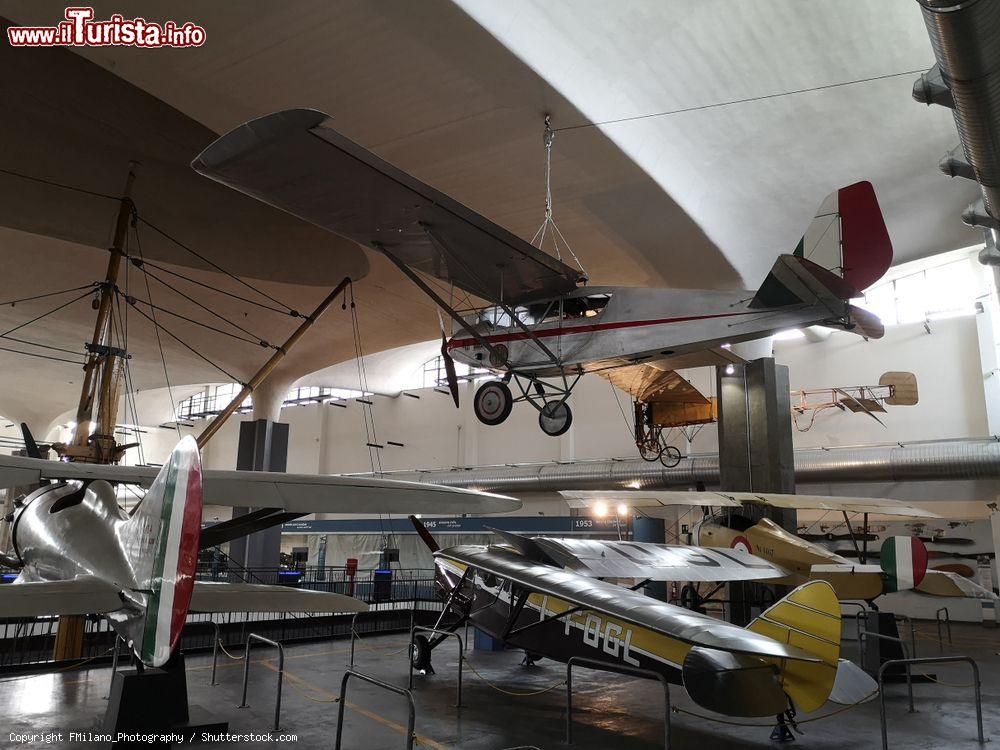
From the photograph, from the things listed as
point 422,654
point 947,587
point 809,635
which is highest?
point 809,635

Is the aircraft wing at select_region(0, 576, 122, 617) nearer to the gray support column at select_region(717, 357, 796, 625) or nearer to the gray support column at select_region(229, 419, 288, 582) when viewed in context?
the gray support column at select_region(717, 357, 796, 625)

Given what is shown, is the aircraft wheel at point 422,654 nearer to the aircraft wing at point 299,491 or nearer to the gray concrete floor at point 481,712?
the gray concrete floor at point 481,712

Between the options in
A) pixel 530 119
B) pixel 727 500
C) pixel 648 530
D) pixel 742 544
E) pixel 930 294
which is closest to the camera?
pixel 530 119

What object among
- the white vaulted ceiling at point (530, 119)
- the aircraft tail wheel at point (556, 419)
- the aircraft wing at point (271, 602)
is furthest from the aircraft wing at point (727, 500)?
the aircraft wing at point (271, 602)

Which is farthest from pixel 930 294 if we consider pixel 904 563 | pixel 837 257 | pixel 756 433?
pixel 837 257

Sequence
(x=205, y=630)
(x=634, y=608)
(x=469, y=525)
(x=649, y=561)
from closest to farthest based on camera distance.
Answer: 1. (x=634, y=608)
2. (x=649, y=561)
3. (x=205, y=630)
4. (x=469, y=525)

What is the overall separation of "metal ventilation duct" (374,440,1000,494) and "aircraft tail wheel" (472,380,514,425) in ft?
33.8

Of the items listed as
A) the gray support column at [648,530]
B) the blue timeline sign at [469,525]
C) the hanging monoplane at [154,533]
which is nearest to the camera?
the hanging monoplane at [154,533]

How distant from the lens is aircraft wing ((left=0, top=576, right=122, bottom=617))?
4.38 meters

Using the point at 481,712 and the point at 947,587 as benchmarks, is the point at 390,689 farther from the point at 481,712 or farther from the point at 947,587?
the point at 947,587

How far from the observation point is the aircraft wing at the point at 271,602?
5.25 metres

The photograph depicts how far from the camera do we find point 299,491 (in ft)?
21.0

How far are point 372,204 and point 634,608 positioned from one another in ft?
16.0

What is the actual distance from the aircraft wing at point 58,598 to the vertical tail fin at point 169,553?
23cm
